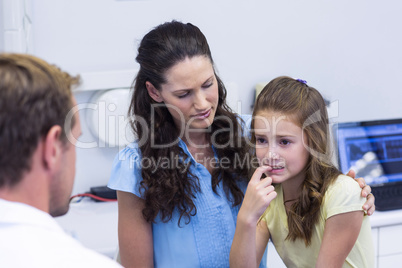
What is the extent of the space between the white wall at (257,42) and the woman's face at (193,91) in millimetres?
863

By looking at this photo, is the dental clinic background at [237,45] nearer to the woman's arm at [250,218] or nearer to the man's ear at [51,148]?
the woman's arm at [250,218]

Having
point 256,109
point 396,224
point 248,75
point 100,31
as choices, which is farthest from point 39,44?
point 396,224

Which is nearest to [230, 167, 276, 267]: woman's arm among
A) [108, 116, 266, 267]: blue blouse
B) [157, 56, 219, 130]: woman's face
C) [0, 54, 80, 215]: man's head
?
[108, 116, 266, 267]: blue blouse

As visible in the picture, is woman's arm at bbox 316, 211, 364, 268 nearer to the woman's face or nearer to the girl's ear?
the woman's face

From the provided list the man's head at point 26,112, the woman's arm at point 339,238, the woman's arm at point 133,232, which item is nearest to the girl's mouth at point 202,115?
the woman's arm at point 133,232

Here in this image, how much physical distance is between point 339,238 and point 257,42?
1272 millimetres

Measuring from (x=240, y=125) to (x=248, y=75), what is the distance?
842mm

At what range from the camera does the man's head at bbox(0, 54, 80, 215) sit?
0.79 meters

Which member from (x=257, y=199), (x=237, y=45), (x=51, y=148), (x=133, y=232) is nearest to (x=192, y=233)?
(x=133, y=232)

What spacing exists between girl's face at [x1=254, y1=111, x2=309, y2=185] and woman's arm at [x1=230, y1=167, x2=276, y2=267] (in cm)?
4

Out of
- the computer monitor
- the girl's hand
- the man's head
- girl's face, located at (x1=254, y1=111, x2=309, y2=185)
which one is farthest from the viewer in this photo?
the computer monitor

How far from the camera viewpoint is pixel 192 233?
154cm

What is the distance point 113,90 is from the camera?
2.28 m

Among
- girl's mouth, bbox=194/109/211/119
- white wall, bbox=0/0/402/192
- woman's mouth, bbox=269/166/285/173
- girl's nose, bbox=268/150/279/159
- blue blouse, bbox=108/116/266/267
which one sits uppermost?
white wall, bbox=0/0/402/192
